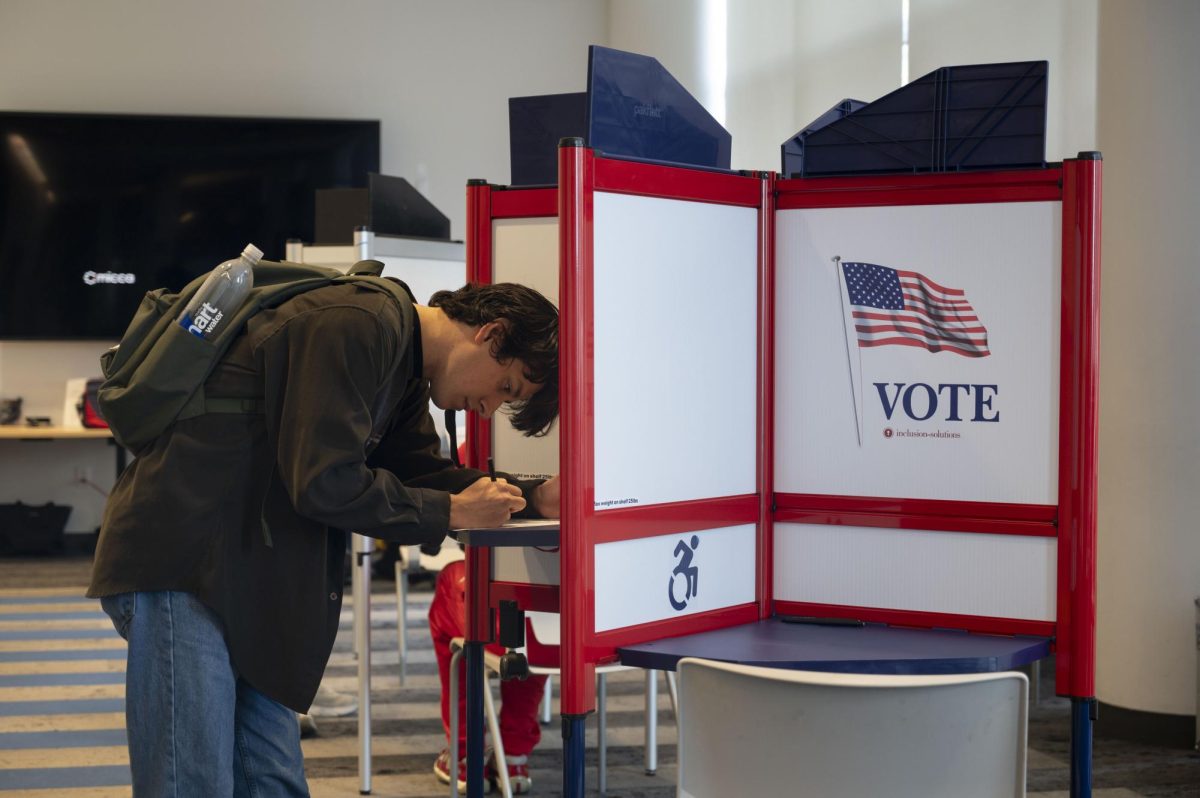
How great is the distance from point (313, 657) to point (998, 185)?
1.34 m

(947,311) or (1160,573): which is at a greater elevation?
(947,311)

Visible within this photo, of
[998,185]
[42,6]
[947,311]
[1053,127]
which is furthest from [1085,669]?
[42,6]

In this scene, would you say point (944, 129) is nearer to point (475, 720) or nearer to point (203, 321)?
point (203, 321)

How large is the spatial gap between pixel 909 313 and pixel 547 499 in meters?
0.70

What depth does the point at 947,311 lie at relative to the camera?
7.00 feet

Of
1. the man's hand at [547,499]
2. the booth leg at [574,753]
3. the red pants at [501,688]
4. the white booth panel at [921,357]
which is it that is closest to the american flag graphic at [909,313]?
the white booth panel at [921,357]

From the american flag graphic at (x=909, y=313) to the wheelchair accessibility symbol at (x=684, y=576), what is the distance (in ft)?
1.56

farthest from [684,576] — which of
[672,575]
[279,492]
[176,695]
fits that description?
[176,695]

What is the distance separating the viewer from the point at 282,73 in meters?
7.41

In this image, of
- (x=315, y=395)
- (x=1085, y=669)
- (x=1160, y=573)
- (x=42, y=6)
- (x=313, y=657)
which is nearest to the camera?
(x=315, y=395)

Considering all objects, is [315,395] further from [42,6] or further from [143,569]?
[42,6]

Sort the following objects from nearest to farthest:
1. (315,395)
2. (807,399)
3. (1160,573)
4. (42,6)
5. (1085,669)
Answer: (315,395)
(1085,669)
(807,399)
(1160,573)
(42,6)

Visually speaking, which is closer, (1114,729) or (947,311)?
(947,311)

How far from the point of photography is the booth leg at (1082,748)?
1982 mm
